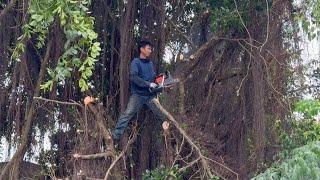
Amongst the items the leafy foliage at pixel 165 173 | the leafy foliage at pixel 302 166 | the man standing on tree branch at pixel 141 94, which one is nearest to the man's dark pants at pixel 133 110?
the man standing on tree branch at pixel 141 94

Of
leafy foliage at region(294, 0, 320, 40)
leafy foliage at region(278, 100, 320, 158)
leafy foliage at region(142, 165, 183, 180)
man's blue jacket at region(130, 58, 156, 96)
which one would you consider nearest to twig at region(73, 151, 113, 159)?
leafy foliage at region(142, 165, 183, 180)

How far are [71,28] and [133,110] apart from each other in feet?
3.37

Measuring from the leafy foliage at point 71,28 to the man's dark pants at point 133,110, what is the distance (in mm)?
522

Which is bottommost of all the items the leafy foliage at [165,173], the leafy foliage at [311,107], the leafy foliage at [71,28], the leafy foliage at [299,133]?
the leafy foliage at [165,173]

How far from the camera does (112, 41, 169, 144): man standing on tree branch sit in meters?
5.82

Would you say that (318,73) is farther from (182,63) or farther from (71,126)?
(71,126)

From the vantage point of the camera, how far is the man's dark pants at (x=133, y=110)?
588 centimetres

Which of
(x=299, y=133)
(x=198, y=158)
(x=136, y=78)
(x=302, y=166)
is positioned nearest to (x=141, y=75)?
(x=136, y=78)

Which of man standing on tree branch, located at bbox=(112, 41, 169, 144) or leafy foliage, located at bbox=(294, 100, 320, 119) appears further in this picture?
man standing on tree branch, located at bbox=(112, 41, 169, 144)

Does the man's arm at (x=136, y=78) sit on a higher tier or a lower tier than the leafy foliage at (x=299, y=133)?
higher

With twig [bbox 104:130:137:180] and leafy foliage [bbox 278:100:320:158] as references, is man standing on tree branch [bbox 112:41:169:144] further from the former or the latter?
leafy foliage [bbox 278:100:320:158]

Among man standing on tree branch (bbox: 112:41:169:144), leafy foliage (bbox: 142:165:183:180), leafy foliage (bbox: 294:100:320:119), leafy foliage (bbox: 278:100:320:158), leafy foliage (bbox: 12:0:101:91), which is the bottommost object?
leafy foliage (bbox: 142:165:183:180)

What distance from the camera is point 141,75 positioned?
5.83m

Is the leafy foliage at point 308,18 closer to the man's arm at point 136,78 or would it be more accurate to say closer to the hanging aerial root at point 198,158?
the hanging aerial root at point 198,158
